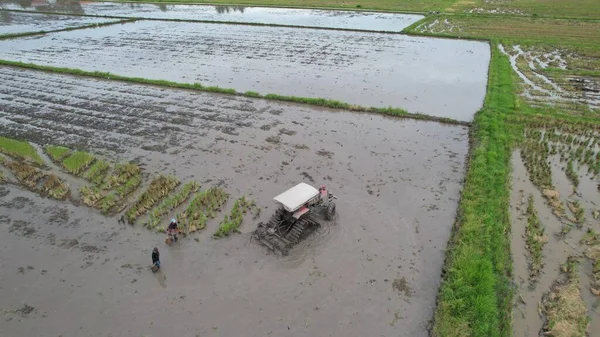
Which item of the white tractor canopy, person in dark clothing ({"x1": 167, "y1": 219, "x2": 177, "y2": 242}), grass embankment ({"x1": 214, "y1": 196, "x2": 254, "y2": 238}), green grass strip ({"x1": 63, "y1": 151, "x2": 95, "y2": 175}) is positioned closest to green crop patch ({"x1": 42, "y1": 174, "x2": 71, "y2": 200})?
green grass strip ({"x1": 63, "y1": 151, "x2": 95, "y2": 175})

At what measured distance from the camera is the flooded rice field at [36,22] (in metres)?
40.7

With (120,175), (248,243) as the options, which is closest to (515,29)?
(248,243)

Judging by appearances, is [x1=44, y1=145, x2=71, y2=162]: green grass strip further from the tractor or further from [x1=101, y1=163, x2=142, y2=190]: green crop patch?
the tractor

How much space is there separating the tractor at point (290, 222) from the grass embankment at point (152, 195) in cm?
401

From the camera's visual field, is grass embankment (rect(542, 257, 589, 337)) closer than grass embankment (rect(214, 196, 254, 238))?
Yes

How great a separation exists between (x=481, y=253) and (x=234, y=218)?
7.41 m

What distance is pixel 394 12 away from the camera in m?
49.5

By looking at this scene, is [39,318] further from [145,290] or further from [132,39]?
[132,39]

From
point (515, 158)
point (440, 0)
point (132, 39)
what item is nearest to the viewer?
point (515, 158)

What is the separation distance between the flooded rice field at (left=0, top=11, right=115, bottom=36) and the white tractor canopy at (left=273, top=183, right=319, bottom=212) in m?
42.1

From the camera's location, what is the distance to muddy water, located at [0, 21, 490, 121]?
2228 centimetres

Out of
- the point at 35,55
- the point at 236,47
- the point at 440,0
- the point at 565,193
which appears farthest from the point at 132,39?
the point at 440,0

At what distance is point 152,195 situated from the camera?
1298 cm

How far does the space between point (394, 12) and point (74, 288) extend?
49888mm
